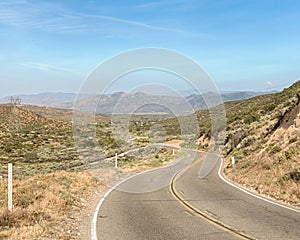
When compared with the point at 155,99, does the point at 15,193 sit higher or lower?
lower

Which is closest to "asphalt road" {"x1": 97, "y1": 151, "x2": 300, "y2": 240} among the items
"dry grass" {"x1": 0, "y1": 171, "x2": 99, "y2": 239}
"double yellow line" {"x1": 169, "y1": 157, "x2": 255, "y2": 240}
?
"double yellow line" {"x1": 169, "y1": 157, "x2": 255, "y2": 240}

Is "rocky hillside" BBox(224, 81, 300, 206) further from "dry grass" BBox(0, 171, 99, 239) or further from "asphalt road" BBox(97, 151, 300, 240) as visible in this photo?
"dry grass" BBox(0, 171, 99, 239)

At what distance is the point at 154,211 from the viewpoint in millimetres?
11867

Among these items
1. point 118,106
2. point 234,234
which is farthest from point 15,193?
point 118,106

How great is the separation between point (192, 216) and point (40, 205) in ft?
15.7

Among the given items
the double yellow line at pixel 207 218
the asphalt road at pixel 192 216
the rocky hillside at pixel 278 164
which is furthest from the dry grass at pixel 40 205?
the rocky hillside at pixel 278 164

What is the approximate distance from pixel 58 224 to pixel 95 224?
1.01 m

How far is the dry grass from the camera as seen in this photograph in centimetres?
884

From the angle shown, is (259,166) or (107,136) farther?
(107,136)

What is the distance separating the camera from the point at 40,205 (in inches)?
456

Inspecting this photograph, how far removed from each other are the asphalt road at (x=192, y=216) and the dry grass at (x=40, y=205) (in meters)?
1.29

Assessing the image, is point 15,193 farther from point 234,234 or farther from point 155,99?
point 155,99

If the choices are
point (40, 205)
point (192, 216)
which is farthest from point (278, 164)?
point (40, 205)

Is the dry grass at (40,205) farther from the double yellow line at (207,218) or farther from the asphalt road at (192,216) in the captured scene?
the double yellow line at (207,218)
